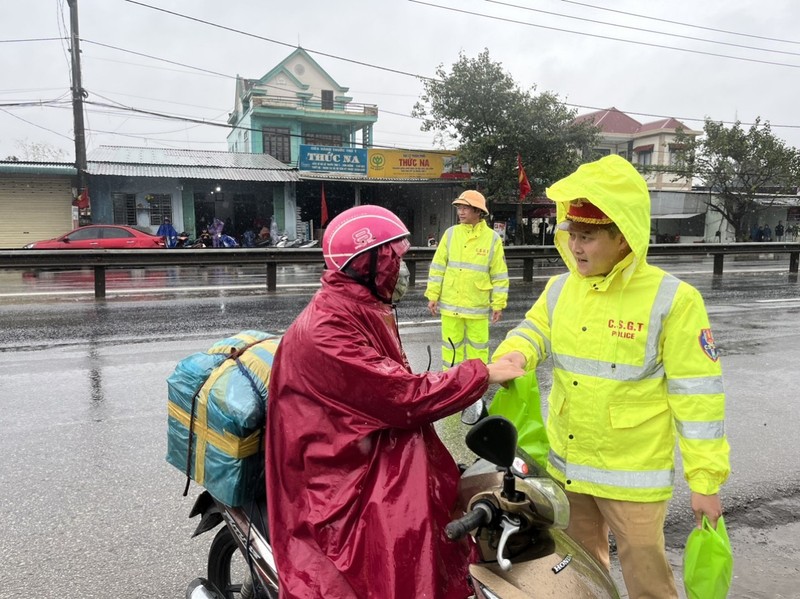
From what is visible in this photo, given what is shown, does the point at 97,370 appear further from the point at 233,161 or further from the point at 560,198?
the point at 233,161

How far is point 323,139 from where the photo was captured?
33.6 m

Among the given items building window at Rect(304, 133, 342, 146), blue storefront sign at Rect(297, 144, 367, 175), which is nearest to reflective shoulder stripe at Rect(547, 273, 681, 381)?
blue storefront sign at Rect(297, 144, 367, 175)

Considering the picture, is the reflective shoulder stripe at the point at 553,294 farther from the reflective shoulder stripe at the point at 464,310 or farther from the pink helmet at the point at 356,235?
the reflective shoulder stripe at the point at 464,310

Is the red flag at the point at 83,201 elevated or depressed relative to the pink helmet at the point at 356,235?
elevated

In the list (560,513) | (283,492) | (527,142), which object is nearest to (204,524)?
(283,492)

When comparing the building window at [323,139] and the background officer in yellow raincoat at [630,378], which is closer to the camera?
the background officer in yellow raincoat at [630,378]

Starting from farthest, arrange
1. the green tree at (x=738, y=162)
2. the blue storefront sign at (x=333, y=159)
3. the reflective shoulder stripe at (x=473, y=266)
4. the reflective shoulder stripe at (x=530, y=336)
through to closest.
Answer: the green tree at (x=738, y=162), the blue storefront sign at (x=333, y=159), the reflective shoulder stripe at (x=473, y=266), the reflective shoulder stripe at (x=530, y=336)

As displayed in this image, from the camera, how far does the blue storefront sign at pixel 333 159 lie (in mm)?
28172

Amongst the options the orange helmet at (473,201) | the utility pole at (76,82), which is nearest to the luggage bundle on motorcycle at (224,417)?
the orange helmet at (473,201)

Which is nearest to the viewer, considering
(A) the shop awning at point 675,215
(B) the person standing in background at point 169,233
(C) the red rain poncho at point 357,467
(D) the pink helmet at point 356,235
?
(C) the red rain poncho at point 357,467

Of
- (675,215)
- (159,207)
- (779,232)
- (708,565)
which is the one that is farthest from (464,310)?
(779,232)

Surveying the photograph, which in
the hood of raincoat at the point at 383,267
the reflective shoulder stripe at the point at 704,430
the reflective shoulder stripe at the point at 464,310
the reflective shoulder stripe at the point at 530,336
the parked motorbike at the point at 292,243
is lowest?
the parked motorbike at the point at 292,243

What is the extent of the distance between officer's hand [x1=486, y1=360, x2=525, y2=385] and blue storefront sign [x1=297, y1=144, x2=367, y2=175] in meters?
27.2

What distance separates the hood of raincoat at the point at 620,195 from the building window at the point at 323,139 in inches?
1287
